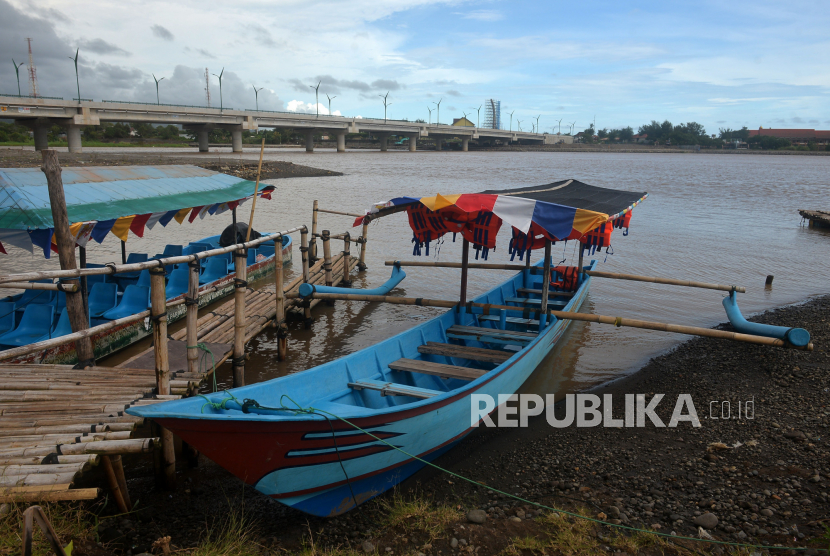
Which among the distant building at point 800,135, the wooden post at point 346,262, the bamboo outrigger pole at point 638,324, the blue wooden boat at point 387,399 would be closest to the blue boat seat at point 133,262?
the bamboo outrigger pole at point 638,324

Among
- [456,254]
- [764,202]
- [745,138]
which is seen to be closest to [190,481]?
[456,254]

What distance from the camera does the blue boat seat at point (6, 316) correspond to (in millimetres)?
8102

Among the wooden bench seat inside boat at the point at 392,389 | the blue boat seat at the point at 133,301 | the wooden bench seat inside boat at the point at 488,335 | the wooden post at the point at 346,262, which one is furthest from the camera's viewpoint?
the wooden post at the point at 346,262

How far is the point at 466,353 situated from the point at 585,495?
97.5 inches

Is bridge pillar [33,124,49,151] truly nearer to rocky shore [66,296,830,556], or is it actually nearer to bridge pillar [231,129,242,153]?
bridge pillar [231,129,242,153]

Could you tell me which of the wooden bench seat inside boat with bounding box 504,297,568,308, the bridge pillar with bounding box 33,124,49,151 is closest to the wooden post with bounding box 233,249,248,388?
the wooden bench seat inside boat with bounding box 504,297,568,308

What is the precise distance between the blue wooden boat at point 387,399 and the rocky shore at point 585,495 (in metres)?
0.41

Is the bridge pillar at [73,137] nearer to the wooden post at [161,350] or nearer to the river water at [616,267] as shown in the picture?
the river water at [616,267]

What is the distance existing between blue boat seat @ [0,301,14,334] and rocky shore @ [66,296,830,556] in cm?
437

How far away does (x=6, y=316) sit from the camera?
8.16 meters

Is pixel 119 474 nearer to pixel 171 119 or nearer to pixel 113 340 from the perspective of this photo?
pixel 113 340

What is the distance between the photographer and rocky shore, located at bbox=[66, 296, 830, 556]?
4.26 m

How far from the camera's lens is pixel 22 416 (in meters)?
4.46

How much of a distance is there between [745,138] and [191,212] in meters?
148
